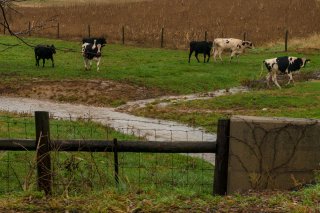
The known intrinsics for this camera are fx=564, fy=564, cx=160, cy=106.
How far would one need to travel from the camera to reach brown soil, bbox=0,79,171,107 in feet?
75.9

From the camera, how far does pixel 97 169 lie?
7453 mm

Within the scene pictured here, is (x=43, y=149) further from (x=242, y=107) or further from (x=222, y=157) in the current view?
(x=242, y=107)

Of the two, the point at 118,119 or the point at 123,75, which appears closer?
the point at 118,119

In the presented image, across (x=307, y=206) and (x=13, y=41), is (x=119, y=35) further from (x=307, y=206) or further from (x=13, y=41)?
(x=307, y=206)

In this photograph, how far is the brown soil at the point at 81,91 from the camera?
23141 millimetres

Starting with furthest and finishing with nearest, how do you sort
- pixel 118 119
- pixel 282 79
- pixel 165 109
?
pixel 282 79 → pixel 165 109 → pixel 118 119

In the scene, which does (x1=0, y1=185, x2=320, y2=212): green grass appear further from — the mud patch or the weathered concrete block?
the mud patch

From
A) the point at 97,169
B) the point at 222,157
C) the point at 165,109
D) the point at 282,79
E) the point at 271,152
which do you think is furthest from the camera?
the point at 282,79

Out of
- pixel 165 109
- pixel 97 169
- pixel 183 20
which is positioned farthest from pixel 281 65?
pixel 183 20

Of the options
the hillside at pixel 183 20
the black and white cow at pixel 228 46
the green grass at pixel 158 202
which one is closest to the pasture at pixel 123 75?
the black and white cow at pixel 228 46

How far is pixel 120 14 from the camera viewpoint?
5253 centimetres

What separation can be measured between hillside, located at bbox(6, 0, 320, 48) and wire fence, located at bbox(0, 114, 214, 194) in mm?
26562

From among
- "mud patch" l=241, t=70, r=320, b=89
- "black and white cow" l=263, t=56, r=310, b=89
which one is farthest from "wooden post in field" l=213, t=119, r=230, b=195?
"mud patch" l=241, t=70, r=320, b=89

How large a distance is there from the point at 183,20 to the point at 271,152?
4144 centimetres
